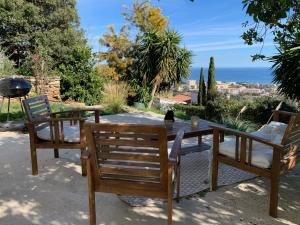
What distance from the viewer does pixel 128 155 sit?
1.97 metres

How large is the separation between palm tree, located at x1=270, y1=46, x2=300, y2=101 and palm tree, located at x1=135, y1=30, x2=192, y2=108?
132 inches

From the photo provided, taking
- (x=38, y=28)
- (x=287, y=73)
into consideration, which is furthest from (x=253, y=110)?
(x=38, y=28)

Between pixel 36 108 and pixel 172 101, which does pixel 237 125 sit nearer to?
pixel 36 108

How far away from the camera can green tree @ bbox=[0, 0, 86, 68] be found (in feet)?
33.4

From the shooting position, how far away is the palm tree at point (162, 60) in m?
9.31

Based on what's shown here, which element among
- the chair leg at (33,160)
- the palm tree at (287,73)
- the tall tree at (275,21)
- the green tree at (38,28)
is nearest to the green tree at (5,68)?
the green tree at (38,28)

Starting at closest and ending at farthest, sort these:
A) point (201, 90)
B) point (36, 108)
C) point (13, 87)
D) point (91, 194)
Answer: point (91, 194)
point (36, 108)
point (13, 87)
point (201, 90)

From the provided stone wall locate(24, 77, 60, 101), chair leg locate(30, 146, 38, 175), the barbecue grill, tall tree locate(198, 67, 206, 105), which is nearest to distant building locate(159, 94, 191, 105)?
tall tree locate(198, 67, 206, 105)

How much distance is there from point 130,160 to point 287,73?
18.4ft

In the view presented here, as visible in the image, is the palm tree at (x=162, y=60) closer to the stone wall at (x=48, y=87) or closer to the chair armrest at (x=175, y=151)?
the stone wall at (x=48, y=87)

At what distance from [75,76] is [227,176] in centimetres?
666

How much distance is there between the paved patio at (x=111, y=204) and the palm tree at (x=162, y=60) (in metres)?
6.55

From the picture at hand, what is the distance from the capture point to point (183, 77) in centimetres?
978

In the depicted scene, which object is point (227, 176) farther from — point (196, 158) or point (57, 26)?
point (57, 26)
